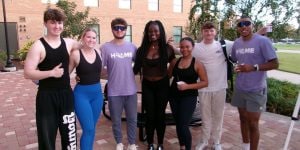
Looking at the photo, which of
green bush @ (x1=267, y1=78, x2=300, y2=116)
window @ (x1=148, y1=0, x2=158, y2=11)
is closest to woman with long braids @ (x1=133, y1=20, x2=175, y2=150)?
green bush @ (x1=267, y1=78, x2=300, y2=116)

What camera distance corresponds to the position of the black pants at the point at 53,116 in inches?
107

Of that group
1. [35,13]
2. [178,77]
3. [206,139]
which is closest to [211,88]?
[178,77]

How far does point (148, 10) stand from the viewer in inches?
999

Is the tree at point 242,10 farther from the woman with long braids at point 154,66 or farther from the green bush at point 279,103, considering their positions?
the woman with long braids at point 154,66

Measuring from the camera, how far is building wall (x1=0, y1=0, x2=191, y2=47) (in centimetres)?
1898

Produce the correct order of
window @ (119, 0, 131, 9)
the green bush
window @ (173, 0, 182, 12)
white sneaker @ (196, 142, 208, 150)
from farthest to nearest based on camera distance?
1. window @ (173, 0, 182, 12)
2. window @ (119, 0, 131, 9)
3. the green bush
4. white sneaker @ (196, 142, 208, 150)

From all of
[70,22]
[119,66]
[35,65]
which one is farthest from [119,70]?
[70,22]

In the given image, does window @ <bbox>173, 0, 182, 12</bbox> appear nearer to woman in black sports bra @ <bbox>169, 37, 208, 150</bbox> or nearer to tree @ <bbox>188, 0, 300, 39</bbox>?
tree @ <bbox>188, 0, 300, 39</bbox>

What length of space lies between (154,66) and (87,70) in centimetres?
81

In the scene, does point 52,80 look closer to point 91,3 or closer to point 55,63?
point 55,63

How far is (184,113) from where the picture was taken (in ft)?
11.4

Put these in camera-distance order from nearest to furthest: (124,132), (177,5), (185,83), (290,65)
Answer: (185,83), (124,132), (290,65), (177,5)

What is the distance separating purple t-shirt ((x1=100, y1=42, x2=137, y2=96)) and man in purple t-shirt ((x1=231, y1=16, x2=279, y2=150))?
1279 millimetres

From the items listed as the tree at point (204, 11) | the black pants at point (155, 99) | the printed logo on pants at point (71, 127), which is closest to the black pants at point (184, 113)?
the black pants at point (155, 99)
